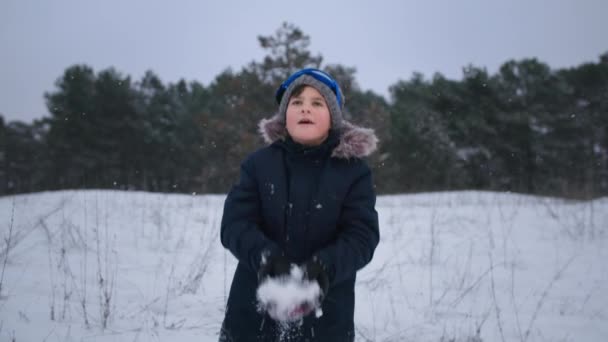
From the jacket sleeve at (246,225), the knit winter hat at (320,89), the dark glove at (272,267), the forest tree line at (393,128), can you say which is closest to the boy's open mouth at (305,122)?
the knit winter hat at (320,89)

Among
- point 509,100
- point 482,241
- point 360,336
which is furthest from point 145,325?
point 509,100

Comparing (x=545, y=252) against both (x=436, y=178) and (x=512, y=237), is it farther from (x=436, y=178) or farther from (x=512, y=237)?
(x=436, y=178)

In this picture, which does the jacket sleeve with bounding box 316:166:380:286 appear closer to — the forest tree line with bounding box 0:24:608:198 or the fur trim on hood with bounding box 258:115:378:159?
the fur trim on hood with bounding box 258:115:378:159

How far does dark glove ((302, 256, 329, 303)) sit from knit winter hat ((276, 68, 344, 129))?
2.28 ft

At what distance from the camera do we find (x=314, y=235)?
4.91ft

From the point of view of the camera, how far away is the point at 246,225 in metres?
1.44

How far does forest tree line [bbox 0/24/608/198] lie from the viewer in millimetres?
22703

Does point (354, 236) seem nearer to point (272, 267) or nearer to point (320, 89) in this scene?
point (272, 267)

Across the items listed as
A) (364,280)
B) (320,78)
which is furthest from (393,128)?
(320,78)

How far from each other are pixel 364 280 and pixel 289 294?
272 cm

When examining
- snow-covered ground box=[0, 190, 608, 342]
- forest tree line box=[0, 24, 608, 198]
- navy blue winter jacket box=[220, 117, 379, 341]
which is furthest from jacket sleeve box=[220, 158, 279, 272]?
forest tree line box=[0, 24, 608, 198]

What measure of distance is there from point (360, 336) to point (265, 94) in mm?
20124

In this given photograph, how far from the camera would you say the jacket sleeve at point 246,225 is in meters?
1.33

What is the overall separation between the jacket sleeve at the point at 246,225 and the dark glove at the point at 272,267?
32 millimetres
